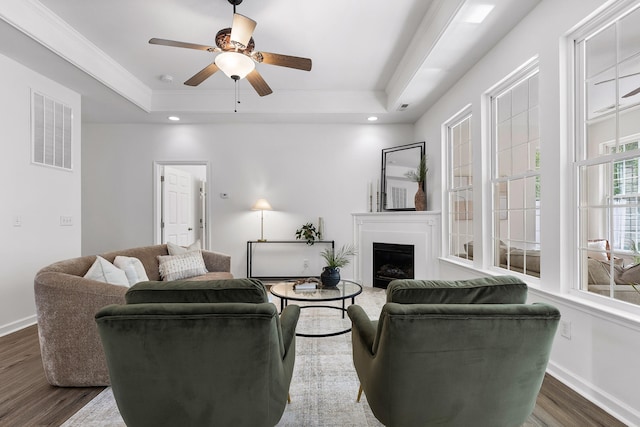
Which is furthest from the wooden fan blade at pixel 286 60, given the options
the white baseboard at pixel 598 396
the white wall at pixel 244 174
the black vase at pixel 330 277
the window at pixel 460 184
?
the white baseboard at pixel 598 396

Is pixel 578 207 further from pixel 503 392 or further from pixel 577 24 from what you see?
pixel 503 392

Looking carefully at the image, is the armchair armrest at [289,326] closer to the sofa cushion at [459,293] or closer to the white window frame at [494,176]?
the sofa cushion at [459,293]

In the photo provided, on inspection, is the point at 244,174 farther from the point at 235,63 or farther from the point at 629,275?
the point at 629,275

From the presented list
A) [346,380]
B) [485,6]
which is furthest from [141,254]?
[485,6]

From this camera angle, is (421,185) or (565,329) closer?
(565,329)

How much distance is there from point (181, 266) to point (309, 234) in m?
2.06

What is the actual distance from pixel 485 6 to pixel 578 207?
1585 millimetres

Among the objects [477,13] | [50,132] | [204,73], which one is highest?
[477,13]

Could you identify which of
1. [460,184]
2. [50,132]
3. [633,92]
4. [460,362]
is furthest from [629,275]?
[50,132]

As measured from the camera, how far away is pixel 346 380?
7.09 ft

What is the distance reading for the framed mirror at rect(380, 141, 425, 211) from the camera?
481 centimetres

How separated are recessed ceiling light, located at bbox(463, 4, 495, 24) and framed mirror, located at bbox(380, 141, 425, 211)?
2252 millimetres

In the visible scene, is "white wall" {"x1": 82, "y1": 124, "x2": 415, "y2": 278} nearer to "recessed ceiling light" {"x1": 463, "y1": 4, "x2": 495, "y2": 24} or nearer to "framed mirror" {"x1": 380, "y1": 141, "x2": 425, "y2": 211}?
"framed mirror" {"x1": 380, "y1": 141, "x2": 425, "y2": 211}

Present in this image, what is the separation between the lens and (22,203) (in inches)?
128
